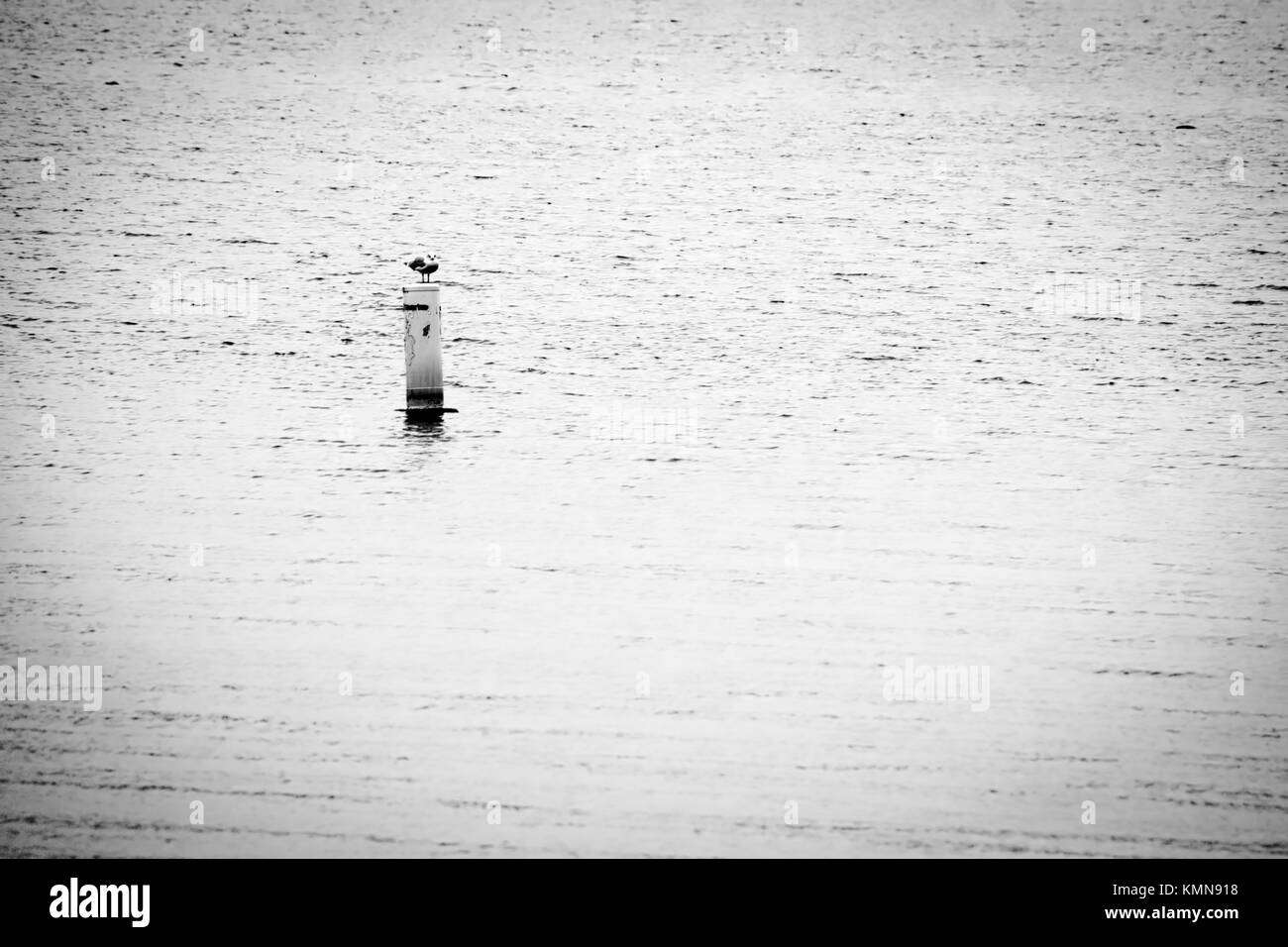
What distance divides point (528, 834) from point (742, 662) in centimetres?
170

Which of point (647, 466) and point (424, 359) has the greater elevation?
point (424, 359)

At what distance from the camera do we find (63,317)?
1433cm

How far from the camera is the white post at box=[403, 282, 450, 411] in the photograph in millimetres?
10680

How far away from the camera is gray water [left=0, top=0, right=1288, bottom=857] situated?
15.0ft

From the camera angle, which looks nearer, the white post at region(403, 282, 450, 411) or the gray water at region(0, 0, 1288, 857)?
the gray water at region(0, 0, 1288, 857)

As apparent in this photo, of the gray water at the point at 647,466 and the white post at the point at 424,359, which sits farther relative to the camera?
the white post at the point at 424,359

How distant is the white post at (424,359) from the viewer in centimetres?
1068

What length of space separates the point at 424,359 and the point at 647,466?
255 centimetres

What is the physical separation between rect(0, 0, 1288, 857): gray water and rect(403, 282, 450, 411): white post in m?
0.32

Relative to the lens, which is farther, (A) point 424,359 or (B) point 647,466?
(A) point 424,359

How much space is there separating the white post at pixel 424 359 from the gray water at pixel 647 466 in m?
0.32

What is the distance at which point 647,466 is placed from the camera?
9219mm
